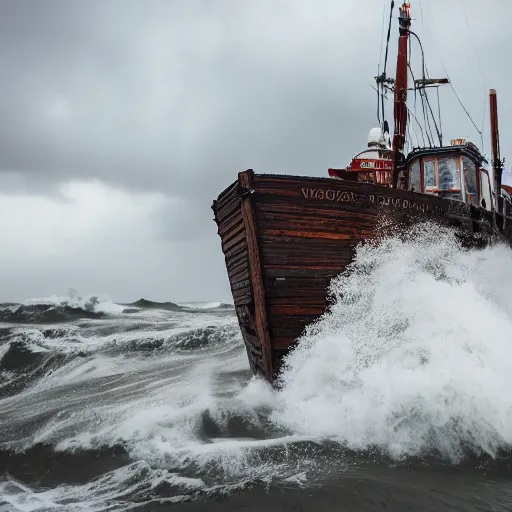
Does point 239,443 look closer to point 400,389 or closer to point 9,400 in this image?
point 400,389

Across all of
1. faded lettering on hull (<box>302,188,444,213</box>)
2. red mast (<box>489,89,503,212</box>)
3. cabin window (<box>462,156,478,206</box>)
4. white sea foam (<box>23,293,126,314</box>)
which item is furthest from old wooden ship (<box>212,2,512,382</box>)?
white sea foam (<box>23,293,126,314</box>)

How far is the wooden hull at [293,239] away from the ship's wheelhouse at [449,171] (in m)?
3.34

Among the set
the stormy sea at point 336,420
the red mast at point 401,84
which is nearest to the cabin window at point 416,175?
the red mast at point 401,84

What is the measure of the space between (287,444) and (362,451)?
776 mm

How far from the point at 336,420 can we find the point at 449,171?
696cm

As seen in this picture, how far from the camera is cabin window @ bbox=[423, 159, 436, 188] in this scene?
36.7ft

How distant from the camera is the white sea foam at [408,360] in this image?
552 centimetres

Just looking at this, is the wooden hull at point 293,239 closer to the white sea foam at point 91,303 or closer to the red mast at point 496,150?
the red mast at point 496,150

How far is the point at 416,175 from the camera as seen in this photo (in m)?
11.4

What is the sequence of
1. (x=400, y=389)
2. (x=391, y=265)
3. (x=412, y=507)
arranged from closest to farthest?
(x=412, y=507), (x=400, y=389), (x=391, y=265)

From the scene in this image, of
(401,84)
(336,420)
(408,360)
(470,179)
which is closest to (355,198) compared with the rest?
(408,360)

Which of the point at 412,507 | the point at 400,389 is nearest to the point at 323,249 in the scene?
the point at 400,389

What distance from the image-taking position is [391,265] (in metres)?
8.09

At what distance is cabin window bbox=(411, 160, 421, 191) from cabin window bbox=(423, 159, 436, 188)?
126 millimetres
